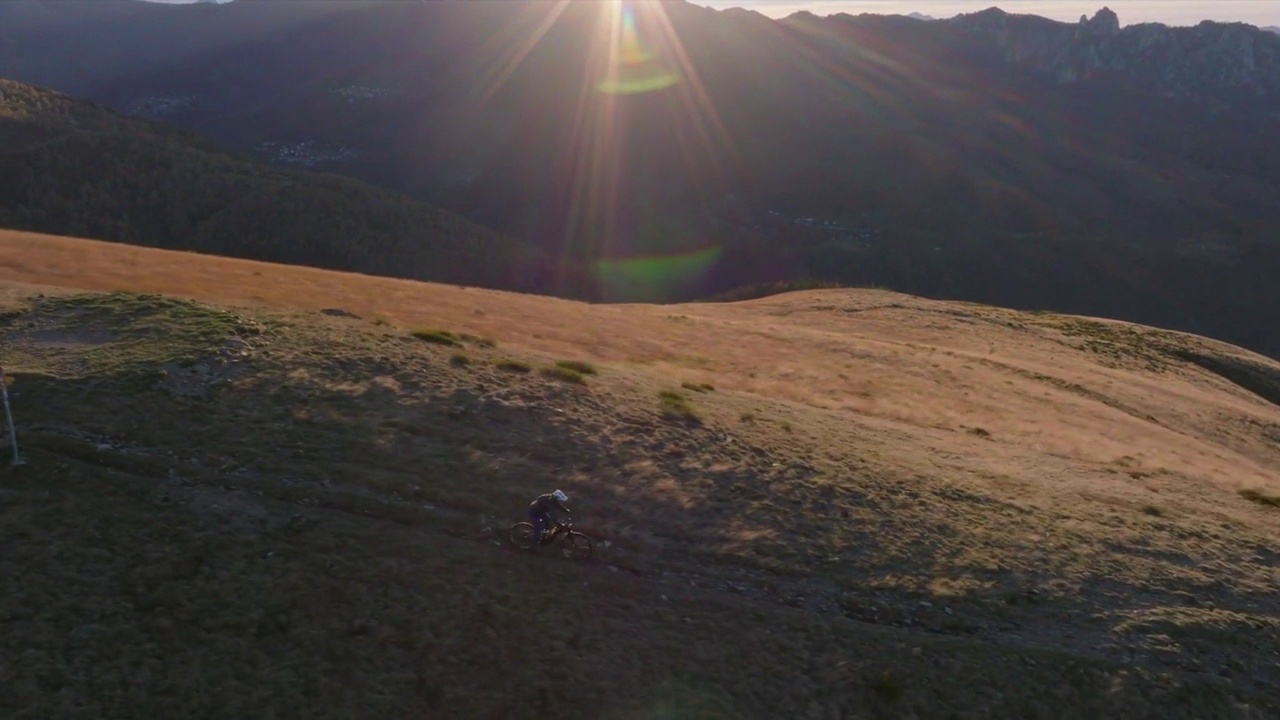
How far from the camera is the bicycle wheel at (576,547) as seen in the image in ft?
49.0

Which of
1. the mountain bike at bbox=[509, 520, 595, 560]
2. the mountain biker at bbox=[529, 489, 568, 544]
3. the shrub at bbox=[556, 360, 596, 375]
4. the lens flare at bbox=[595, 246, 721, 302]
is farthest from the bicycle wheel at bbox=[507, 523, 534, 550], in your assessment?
the lens flare at bbox=[595, 246, 721, 302]

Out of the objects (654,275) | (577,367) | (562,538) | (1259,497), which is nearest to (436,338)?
(577,367)

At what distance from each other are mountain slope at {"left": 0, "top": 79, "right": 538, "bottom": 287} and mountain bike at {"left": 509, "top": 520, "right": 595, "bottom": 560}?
223 feet

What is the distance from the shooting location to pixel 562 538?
1520 centimetres

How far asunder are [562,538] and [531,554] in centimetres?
71

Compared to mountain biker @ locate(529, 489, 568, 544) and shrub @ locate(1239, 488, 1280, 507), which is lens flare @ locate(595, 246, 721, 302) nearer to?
shrub @ locate(1239, 488, 1280, 507)

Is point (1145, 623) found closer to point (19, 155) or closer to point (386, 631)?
point (386, 631)

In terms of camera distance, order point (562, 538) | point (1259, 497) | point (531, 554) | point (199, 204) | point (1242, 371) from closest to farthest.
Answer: point (531, 554), point (562, 538), point (1259, 497), point (1242, 371), point (199, 204)

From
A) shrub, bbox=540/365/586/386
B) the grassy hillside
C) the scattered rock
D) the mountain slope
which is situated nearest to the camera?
the grassy hillside

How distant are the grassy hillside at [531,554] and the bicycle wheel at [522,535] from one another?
0.28 metres

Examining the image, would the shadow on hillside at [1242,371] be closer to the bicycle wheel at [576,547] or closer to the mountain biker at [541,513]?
the bicycle wheel at [576,547]

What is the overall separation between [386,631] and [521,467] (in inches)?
227

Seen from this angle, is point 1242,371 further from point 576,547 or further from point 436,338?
point 576,547

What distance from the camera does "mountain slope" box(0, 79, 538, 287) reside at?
7588 cm
